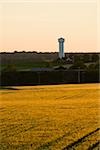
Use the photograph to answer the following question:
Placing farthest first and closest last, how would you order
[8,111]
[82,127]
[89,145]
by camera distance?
[8,111], [82,127], [89,145]

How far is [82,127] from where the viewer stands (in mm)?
13953

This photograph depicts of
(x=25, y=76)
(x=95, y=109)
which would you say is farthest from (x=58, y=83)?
(x=95, y=109)

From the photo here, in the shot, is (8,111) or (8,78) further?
(8,78)

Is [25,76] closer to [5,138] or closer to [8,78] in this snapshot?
[8,78]

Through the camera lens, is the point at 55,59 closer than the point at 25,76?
No

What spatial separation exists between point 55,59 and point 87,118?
51.0 meters

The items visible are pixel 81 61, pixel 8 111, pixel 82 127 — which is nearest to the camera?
pixel 82 127

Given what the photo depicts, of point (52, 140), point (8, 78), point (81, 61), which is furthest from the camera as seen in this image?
point (81, 61)

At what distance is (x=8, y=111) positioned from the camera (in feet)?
63.7

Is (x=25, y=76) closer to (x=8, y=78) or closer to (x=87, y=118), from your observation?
(x=8, y=78)

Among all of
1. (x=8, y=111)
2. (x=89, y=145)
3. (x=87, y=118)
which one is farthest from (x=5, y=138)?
(x=8, y=111)

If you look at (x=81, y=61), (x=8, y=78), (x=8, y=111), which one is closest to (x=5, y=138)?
(x=8, y=111)

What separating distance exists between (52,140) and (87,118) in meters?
4.97

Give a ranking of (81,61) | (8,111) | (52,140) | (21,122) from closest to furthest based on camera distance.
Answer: (52,140) → (21,122) → (8,111) → (81,61)
